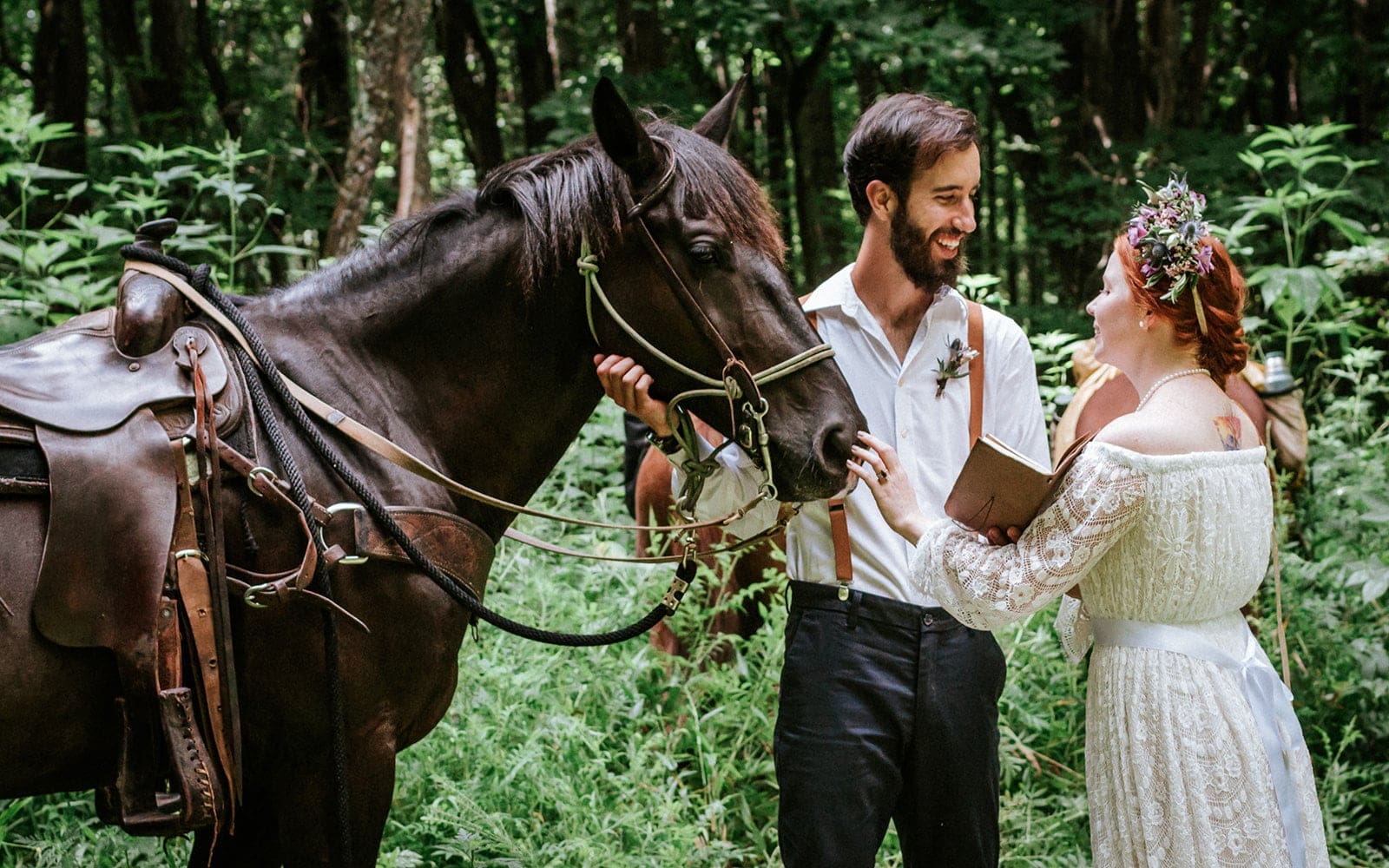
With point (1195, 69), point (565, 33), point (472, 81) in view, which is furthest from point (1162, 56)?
point (472, 81)

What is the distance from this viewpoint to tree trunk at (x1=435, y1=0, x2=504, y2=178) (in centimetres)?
1257

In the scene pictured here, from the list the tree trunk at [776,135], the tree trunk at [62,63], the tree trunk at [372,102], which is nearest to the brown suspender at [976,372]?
the tree trunk at [372,102]

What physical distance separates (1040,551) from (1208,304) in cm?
63

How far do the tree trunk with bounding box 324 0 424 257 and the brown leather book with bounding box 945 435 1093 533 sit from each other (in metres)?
5.30

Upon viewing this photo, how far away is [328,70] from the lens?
12.0 meters

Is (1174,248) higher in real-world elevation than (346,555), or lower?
higher

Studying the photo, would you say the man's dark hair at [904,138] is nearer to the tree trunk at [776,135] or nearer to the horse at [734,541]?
the horse at [734,541]

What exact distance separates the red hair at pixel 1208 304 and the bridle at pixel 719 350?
2.16 feet

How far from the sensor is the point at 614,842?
3.32 m

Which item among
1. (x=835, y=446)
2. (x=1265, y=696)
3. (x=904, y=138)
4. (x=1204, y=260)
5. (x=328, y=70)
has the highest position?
(x=328, y=70)

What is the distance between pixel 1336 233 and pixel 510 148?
11584 mm

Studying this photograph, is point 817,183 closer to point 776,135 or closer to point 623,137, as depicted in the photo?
point 776,135

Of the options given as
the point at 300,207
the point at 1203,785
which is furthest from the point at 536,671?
the point at 300,207

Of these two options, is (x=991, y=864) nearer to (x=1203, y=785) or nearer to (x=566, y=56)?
(x=1203, y=785)
